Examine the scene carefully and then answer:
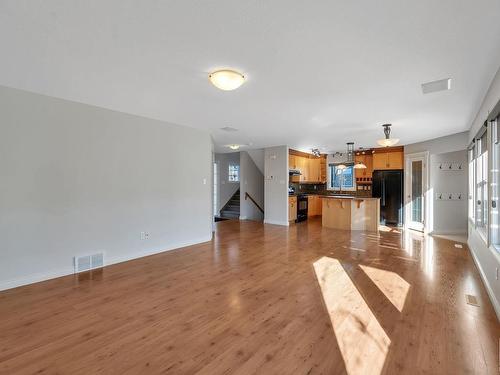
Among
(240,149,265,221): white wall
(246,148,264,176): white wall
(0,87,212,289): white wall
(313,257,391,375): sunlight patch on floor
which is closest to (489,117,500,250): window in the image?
(313,257,391,375): sunlight patch on floor

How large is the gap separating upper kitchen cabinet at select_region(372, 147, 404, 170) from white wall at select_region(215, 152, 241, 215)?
526cm

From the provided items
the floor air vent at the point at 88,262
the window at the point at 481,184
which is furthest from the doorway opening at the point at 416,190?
the floor air vent at the point at 88,262

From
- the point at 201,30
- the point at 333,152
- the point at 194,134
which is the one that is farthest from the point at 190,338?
the point at 333,152

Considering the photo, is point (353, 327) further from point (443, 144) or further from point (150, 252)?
point (443, 144)

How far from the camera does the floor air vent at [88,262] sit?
3729 mm

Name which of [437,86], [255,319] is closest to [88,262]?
[255,319]

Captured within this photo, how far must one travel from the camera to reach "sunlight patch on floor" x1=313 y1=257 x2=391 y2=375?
1862mm

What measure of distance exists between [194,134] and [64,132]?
2.33m

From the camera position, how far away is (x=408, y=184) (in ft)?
23.7

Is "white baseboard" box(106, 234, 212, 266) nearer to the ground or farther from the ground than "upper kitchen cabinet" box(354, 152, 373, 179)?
nearer to the ground

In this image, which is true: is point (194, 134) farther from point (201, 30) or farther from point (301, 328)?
point (301, 328)

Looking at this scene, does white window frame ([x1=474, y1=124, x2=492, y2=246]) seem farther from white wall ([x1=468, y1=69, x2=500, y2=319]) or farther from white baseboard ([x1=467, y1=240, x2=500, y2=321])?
white baseboard ([x1=467, y1=240, x2=500, y2=321])

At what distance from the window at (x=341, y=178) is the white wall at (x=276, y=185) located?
2.72 metres

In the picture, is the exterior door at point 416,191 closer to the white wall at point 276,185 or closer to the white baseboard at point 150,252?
the white wall at point 276,185
